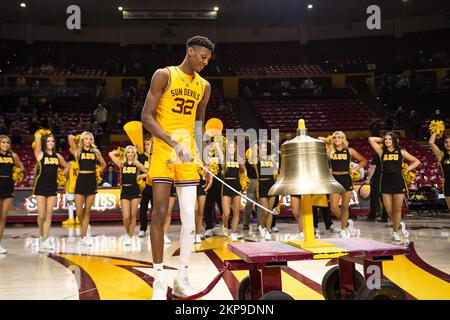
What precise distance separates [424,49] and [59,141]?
60.9 feet

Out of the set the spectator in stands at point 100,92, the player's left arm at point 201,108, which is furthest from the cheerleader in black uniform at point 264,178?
the spectator in stands at point 100,92

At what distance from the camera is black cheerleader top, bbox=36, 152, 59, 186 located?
657cm

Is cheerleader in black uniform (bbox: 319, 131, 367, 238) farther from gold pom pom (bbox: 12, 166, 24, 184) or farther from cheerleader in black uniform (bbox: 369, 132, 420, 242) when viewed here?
Answer: gold pom pom (bbox: 12, 166, 24, 184)

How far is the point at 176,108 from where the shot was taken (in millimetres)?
3414

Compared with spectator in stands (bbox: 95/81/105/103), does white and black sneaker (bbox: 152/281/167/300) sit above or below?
below

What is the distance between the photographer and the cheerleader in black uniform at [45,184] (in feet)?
21.4

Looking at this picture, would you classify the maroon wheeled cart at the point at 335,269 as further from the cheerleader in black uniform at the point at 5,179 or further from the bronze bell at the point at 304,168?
the cheerleader in black uniform at the point at 5,179

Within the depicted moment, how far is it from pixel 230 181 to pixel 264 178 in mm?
604

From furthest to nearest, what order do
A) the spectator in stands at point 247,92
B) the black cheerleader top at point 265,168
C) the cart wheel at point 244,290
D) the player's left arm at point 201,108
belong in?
the spectator in stands at point 247,92 → the black cheerleader top at point 265,168 → the player's left arm at point 201,108 → the cart wheel at point 244,290

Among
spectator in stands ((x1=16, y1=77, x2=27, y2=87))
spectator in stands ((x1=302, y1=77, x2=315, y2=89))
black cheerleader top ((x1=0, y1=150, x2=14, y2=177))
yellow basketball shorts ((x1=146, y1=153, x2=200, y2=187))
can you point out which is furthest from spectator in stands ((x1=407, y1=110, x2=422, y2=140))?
spectator in stands ((x1=16, y1=77, x2=27, y2=87))

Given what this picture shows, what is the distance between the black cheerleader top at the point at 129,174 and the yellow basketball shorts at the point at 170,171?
3806 millimetres

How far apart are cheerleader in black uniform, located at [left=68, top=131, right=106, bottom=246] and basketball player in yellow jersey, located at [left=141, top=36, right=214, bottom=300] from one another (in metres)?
3.63

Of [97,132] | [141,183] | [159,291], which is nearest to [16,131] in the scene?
[97,132]

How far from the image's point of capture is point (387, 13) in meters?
23.0
